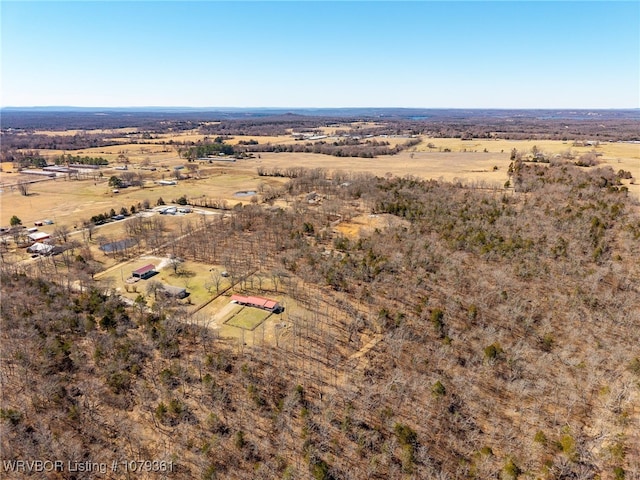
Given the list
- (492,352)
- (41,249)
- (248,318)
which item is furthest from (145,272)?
(492,352)

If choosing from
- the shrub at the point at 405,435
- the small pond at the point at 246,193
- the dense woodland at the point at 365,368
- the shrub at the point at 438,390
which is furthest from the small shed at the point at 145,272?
the small pond at the point at 246,193

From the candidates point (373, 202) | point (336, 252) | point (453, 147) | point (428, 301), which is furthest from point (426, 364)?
point (453, 147)

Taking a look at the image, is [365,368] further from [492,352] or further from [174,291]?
[174,291]

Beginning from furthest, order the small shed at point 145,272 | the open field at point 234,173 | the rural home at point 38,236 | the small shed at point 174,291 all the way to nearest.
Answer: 1. the open field at point 234,173
2. the rural home at point 38,236
3. the small shed at point 145,272
4. the small shed at point 174,291

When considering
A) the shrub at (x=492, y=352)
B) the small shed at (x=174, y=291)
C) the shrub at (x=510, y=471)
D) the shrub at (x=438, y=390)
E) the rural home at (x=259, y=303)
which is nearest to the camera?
the shrub at (x=510, y=471)

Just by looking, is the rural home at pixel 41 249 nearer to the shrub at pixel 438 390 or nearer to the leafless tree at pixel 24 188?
the leafless tree at pixel 24 188

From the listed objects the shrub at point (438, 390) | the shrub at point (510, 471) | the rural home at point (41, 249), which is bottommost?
the shrub at point (510, 471)

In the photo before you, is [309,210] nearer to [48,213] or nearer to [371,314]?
[371,314]
